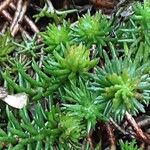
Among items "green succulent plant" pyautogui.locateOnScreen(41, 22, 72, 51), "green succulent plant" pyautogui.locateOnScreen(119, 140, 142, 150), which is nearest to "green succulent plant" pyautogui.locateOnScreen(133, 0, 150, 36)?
"green succulent plant" pyautogui.locateOnScreen(41, 22, 72, 51)

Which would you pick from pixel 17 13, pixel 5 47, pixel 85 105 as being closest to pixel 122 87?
pixel 85 105

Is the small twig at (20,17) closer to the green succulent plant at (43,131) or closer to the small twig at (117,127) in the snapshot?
the green succulent plant at (43,131)

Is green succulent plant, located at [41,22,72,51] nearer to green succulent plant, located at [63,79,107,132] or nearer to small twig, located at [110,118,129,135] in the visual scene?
green succulent plant, located at [63,79,107,132]

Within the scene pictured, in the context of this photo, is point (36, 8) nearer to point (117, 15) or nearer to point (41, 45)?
point (41, 45)

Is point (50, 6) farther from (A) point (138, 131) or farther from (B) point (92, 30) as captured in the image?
(A) point (138, 131)

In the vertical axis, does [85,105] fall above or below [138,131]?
above

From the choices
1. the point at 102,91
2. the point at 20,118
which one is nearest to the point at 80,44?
the point at 102,91
